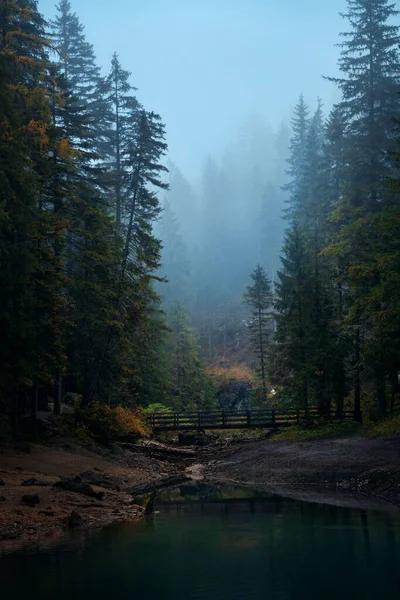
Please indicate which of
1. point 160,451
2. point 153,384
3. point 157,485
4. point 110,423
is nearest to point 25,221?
point 157,485

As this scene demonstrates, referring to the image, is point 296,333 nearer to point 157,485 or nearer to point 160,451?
point 160,451

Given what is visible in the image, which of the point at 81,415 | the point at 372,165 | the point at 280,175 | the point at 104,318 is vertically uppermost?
the point at 280,175

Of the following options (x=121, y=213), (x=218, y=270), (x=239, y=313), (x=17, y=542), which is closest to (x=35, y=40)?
(x=121, y=213)

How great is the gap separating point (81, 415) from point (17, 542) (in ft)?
51.7

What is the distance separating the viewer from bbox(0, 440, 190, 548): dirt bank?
15.1m

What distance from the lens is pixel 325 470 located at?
23.6m

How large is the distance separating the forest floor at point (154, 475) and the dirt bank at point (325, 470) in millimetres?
38

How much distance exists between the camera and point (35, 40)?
24.2 m

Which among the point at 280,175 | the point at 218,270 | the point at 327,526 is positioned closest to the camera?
the point at 327,526

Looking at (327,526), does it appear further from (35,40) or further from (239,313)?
(239,313)

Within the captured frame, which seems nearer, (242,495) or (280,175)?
(242,495)

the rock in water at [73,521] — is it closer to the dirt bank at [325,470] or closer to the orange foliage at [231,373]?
the dirt bank at [325,470]

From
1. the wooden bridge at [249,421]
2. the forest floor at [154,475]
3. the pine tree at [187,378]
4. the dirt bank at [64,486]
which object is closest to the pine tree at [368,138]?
the wooden bridge at [249,421]

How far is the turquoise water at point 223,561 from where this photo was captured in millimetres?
10391
